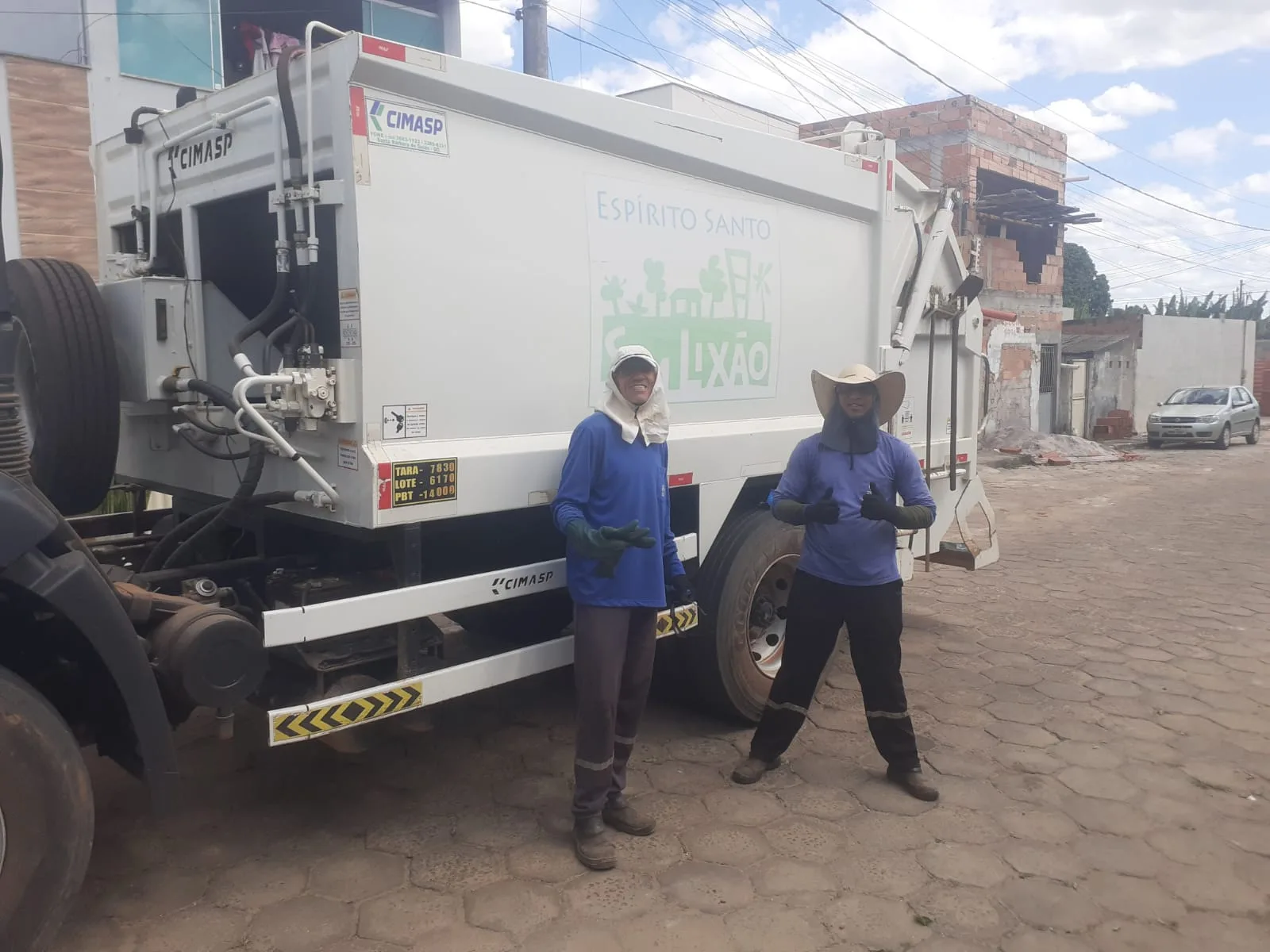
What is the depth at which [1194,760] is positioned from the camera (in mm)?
4488

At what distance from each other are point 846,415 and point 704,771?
1626 mm

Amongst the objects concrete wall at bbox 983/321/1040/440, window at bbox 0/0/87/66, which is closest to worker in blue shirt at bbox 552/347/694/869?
window at bbox 0/0/87/66

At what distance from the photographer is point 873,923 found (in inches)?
126

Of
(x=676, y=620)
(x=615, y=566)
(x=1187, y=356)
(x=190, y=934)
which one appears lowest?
(x=190, y=934)

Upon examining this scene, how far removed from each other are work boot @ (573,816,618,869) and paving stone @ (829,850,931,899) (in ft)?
2.56

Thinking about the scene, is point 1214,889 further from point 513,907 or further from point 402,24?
point 402,24

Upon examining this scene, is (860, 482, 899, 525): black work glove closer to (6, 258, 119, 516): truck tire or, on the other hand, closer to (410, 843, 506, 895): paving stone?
(410, 843, 506, 895): paving stone

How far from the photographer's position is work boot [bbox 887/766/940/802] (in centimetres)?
406

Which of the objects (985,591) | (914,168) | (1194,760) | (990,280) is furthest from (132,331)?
(990,280)

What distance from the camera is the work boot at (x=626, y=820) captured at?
371 cm

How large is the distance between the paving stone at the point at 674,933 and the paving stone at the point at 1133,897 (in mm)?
1300

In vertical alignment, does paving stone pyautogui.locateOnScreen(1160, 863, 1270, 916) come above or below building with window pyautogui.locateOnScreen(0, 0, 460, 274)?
below

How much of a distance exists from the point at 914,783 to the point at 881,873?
0.67m

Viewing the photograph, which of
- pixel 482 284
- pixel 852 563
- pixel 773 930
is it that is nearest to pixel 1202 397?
pixel 852 563
